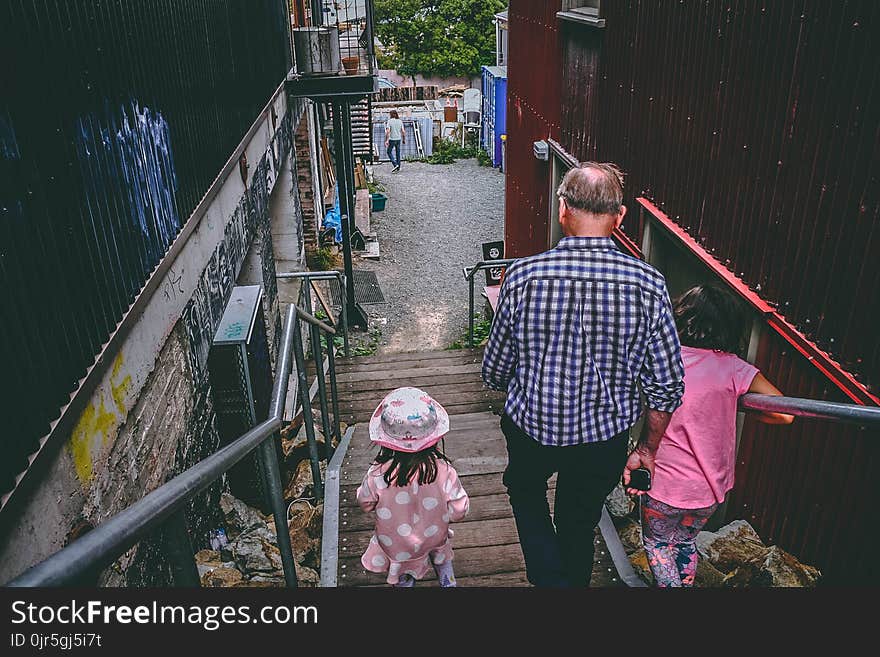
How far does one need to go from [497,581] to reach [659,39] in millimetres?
3902

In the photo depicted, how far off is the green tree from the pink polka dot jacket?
30.1 m

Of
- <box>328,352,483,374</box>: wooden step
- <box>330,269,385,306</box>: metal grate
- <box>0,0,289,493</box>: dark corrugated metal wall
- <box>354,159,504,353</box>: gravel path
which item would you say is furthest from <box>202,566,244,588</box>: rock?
<box>330,269,385,306</box>: metal grate

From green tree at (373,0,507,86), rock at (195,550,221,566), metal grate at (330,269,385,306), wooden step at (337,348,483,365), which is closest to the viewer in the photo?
rock at (195,550,221,566)

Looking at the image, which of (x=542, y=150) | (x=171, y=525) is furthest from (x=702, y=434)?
(x=542, y=150)

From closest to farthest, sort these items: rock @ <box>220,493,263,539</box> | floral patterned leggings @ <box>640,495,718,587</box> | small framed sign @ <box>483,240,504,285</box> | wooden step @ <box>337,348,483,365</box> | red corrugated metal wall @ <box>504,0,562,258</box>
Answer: floral patterned leggings @ <box>640,495,718,587</box> → rock @ <box>220,493,263,539</box> → red corrugated metal wall @ <box>504,0,562,258</box> → wooden step @ <box>337,348,483,365</box> → small framed sign @ <box>483,240,504,285</box>

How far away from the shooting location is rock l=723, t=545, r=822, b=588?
331 centimetres

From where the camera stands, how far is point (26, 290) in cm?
223

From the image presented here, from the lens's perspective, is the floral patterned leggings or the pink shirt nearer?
the pink shirt

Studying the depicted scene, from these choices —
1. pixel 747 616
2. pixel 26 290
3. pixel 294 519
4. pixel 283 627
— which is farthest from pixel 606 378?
pixel 294 519

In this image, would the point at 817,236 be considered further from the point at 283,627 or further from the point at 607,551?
the point at 283,627

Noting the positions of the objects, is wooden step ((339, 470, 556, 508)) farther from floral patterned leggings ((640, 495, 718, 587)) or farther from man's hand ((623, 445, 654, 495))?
man's hand ((623, 445, 654, 495))

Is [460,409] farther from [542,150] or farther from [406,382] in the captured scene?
[542,150]

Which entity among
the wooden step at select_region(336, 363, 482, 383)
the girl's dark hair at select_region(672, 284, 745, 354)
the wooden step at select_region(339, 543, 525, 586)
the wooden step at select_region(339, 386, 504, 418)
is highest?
the girl's dark hair at select_region(672, 284, 745, 354)

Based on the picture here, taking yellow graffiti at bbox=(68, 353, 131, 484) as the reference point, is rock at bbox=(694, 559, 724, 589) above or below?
below
